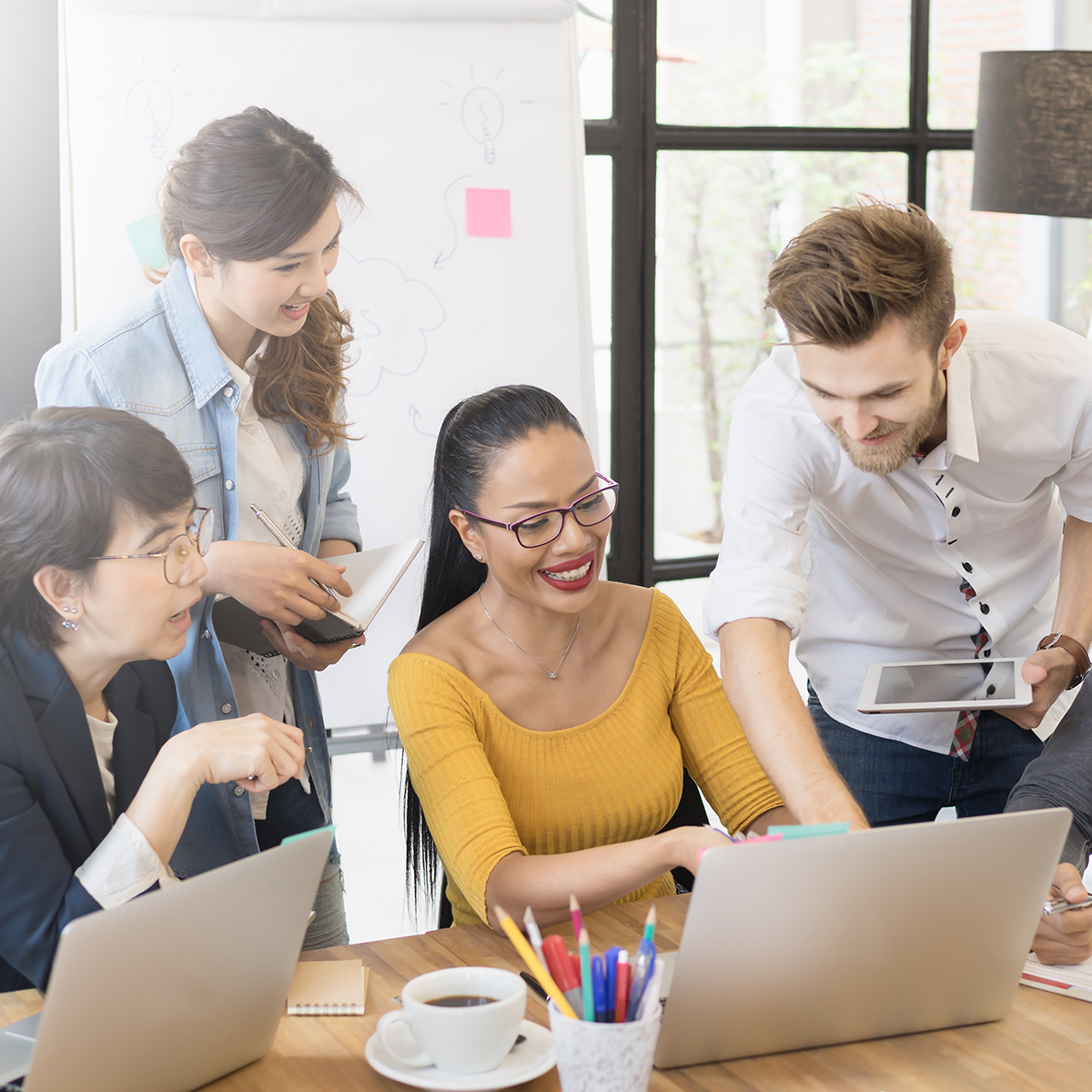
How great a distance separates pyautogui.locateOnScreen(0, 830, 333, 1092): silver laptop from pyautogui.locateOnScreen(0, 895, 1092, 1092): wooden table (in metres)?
0.04

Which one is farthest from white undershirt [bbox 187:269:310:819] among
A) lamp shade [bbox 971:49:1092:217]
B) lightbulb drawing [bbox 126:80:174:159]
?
lamp shade [bbox 971:49:1092:217]

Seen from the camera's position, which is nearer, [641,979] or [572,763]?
[641,979]

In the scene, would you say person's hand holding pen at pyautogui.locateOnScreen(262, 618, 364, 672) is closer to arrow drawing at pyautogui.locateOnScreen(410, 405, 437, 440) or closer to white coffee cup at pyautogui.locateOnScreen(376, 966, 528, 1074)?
white coffee cup at pyautogui.locateOnScreen(376, 966, 528, 1074)

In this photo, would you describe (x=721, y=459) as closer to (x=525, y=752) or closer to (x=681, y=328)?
(x=681, y=328)

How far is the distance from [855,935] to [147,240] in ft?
5.68

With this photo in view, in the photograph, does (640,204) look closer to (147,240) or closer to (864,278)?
(147,240)

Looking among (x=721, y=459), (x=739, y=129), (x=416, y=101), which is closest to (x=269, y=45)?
(x=416, y=101)

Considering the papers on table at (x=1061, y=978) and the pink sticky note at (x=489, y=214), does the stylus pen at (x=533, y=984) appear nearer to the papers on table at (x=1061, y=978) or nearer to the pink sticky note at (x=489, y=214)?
the papers on table at (x=1061, y=978)

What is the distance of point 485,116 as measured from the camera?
241 cm

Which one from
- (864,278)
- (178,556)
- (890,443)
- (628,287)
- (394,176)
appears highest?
(394,176)

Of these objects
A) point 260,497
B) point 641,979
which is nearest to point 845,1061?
point 641,979

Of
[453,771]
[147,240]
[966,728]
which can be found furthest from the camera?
[147,240]

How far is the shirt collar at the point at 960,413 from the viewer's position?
165cm

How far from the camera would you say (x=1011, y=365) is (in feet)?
5.58
